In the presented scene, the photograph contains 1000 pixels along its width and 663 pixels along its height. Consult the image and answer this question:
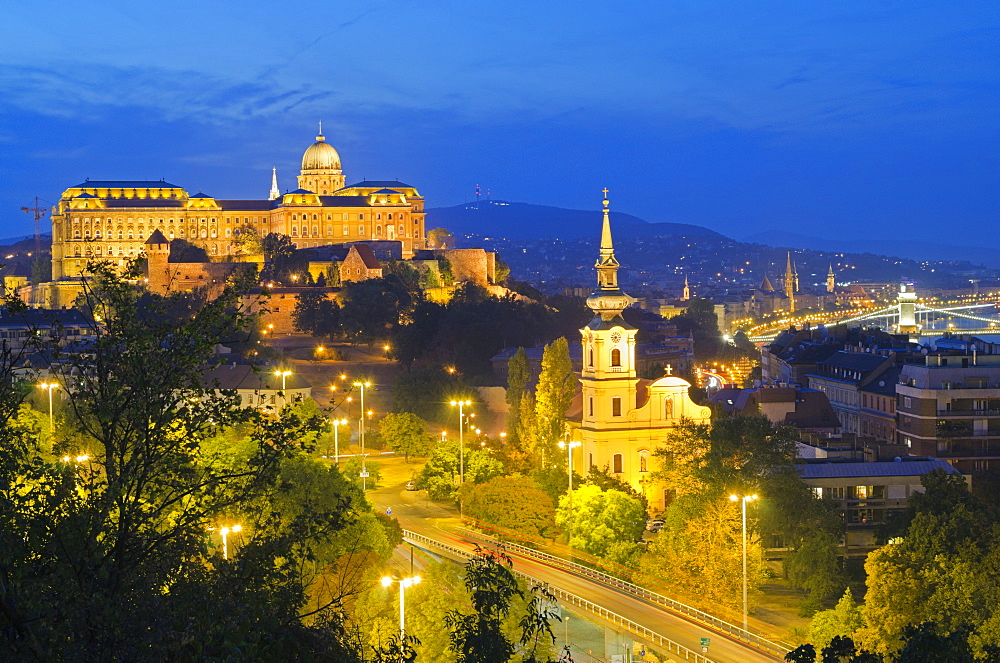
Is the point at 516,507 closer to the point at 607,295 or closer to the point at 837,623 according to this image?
the point at 607,295

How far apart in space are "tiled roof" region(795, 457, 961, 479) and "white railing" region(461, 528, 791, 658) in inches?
378

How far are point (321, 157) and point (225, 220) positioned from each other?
19322 mm

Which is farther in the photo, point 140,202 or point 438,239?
point 140,202

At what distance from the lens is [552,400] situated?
211 ft

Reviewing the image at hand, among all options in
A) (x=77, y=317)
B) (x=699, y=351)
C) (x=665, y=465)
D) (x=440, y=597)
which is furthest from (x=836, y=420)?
(x=699, y=351)

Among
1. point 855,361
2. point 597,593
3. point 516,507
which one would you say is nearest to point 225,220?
point 855,361

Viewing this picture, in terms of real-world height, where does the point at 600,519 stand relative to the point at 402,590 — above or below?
below

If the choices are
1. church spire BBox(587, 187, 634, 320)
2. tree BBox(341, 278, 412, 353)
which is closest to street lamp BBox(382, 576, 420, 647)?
church spire BBox(587, 187, 634, 320)

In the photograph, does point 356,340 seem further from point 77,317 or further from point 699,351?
point 699,351

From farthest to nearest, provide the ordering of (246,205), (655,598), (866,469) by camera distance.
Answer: (246,205), (866,469), (655,598)

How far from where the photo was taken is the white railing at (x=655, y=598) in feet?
131

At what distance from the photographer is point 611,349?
2539 inches

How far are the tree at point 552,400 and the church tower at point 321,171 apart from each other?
119m

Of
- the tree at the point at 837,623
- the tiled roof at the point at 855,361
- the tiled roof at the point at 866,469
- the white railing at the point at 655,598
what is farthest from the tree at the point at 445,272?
the tree at the point at 837,623
